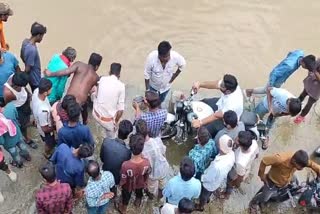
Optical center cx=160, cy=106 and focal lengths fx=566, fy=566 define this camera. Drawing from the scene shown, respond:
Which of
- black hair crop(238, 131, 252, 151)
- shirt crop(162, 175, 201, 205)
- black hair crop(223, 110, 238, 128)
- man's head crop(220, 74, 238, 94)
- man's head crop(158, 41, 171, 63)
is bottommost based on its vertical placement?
shirt crop(162, 175, 201, 205)

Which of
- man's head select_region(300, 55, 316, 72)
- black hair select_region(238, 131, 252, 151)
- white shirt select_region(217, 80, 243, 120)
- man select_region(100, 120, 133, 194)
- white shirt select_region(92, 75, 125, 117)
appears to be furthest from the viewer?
man's head select_region(300, 55, 316, 72)

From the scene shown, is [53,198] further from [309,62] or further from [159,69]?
[309,62]

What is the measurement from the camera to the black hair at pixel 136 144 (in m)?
6.35

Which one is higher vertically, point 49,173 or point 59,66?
point 59,66

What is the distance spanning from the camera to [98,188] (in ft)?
20.9

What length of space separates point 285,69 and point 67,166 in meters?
3.48

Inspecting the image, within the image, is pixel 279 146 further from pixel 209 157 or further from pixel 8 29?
pixel 8 29

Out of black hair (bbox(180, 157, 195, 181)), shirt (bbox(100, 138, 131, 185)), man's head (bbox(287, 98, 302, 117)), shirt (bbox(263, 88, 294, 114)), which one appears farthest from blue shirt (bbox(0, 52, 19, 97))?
man's head (bbox(287, 98, 302, 117))

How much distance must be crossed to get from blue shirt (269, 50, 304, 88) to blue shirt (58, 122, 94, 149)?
2.96m

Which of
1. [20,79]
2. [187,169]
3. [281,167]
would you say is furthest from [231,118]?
[20,79]

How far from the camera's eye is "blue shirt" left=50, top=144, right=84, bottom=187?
6.53 m

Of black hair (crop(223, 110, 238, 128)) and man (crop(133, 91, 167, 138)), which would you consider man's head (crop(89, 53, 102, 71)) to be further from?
black hair (crop(223, 110, 238, 128))

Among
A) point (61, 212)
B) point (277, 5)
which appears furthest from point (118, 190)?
point (277, 5)

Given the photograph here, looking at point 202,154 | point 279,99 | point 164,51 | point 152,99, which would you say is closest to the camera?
point 202,154
